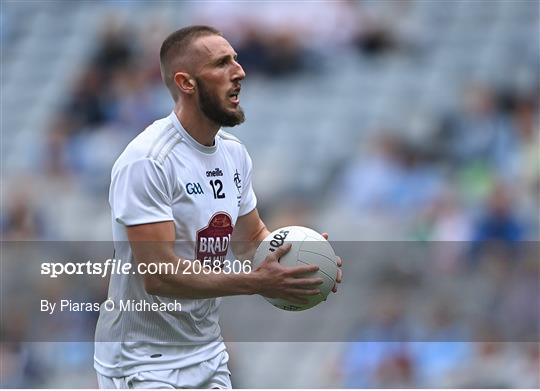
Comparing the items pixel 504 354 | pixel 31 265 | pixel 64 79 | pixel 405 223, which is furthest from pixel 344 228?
pixel 64 79

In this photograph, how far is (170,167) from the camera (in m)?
5.03

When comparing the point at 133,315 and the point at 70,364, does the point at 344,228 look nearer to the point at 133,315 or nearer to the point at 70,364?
the point at 70,364

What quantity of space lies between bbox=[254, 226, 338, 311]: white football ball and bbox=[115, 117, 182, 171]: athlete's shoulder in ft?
2.12

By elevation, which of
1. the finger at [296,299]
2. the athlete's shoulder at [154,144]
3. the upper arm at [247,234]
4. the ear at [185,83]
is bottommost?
the finger at [296,299]

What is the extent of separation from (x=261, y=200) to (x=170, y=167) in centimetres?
594

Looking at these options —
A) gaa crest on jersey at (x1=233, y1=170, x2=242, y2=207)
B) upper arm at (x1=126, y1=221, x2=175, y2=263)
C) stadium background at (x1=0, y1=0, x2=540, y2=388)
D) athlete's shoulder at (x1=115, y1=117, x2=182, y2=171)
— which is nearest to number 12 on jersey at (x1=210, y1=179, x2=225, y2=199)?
gaa crest on jersey at (x1=233, y1=170, x2=242, y2=207)

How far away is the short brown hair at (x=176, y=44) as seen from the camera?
5.23 m

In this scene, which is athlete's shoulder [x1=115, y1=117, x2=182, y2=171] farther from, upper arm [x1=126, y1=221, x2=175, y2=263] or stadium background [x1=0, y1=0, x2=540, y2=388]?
stadium background [x1=0, y1=0, x2=540, y2=388]

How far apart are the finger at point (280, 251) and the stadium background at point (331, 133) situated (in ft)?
14.2

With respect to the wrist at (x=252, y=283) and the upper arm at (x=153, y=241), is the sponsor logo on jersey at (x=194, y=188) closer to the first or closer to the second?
the upper arm at (x=153, y=241)

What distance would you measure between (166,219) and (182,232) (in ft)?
0.62

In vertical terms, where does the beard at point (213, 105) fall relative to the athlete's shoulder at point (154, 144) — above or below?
above

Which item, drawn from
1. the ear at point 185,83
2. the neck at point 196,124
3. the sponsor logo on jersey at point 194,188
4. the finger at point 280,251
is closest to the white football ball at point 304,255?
the finger at point 280,251

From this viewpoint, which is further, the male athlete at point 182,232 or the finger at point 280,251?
the finger at point 280,251
